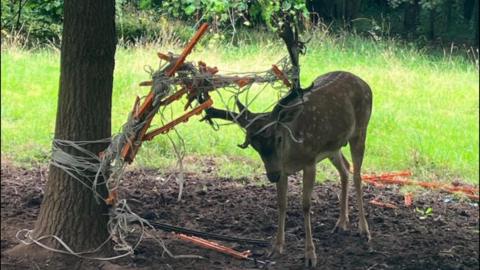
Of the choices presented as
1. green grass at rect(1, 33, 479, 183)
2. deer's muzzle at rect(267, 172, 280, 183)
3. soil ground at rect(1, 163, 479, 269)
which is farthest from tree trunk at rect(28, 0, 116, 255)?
green grass at rect(1, 33, 479, 183)

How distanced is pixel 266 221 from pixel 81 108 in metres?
1.95

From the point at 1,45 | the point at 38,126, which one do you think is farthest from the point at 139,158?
the point at 1,45

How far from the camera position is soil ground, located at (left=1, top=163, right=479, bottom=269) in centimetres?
530

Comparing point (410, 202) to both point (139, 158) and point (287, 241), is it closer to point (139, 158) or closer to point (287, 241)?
point (287, 241)

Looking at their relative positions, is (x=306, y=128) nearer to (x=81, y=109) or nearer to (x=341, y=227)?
(x=341, y=227)

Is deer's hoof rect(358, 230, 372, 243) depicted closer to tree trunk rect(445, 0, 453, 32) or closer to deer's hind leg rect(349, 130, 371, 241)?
deer's hind leg rect(349, 130, 371, 241)

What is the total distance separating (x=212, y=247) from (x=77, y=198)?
103cm

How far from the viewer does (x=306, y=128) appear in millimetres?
5258

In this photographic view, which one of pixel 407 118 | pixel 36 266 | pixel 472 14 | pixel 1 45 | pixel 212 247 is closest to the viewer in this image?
pixel 36 266

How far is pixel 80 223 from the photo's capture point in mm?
5039

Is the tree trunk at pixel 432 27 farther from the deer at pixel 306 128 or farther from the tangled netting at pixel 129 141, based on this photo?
the tangled netting at pixel 129 141

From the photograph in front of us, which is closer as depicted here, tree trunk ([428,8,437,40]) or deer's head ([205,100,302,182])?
deer's head ([205,100,302,182])

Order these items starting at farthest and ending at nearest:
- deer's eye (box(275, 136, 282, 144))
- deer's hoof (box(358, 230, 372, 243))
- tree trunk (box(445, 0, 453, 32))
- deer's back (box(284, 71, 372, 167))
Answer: tree trunk (box(445, 0, 453, 32))
deer's hoof (box(358, 230, 372, 243))
deer's back (box(284, 71, 372, 167))
deer's eye (box(275, 136, 282, 144))

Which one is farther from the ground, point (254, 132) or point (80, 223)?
point (254, 132)
